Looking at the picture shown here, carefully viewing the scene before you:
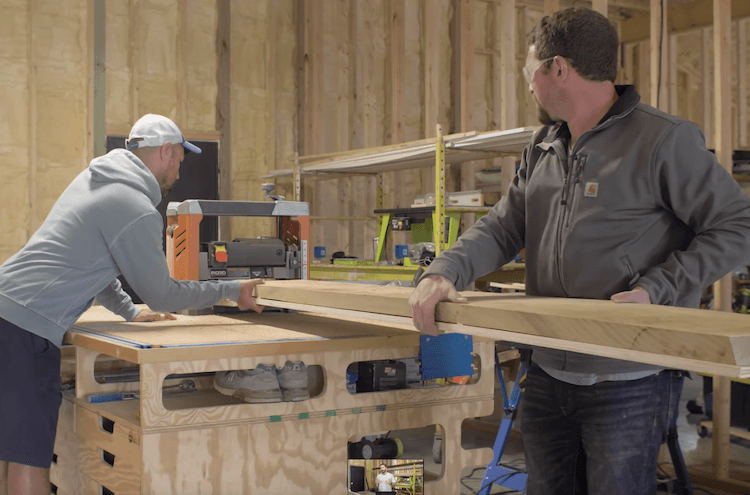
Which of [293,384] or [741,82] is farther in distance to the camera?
[741,82]

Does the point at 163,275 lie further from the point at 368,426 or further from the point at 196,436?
the point at 368,426

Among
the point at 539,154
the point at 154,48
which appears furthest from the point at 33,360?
the point at 154,48

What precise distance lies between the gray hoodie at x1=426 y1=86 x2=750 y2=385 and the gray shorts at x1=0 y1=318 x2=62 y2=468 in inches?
53.6

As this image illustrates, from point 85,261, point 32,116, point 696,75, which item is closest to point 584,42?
point 85,261

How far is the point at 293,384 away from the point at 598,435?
91 cm

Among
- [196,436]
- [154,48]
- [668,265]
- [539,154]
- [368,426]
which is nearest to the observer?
[668,265]

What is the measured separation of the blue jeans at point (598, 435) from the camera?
156 centimetres

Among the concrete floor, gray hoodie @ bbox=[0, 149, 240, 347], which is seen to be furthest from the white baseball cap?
the concrete floor

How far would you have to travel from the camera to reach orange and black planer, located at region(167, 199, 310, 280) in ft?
9.55

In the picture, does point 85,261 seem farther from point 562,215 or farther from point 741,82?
point 741,82

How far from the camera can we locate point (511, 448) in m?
4.89

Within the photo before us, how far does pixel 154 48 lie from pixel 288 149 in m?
1.58

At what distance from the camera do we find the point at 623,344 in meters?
1.21

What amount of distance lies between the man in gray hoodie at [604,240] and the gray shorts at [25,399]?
4.36ft
